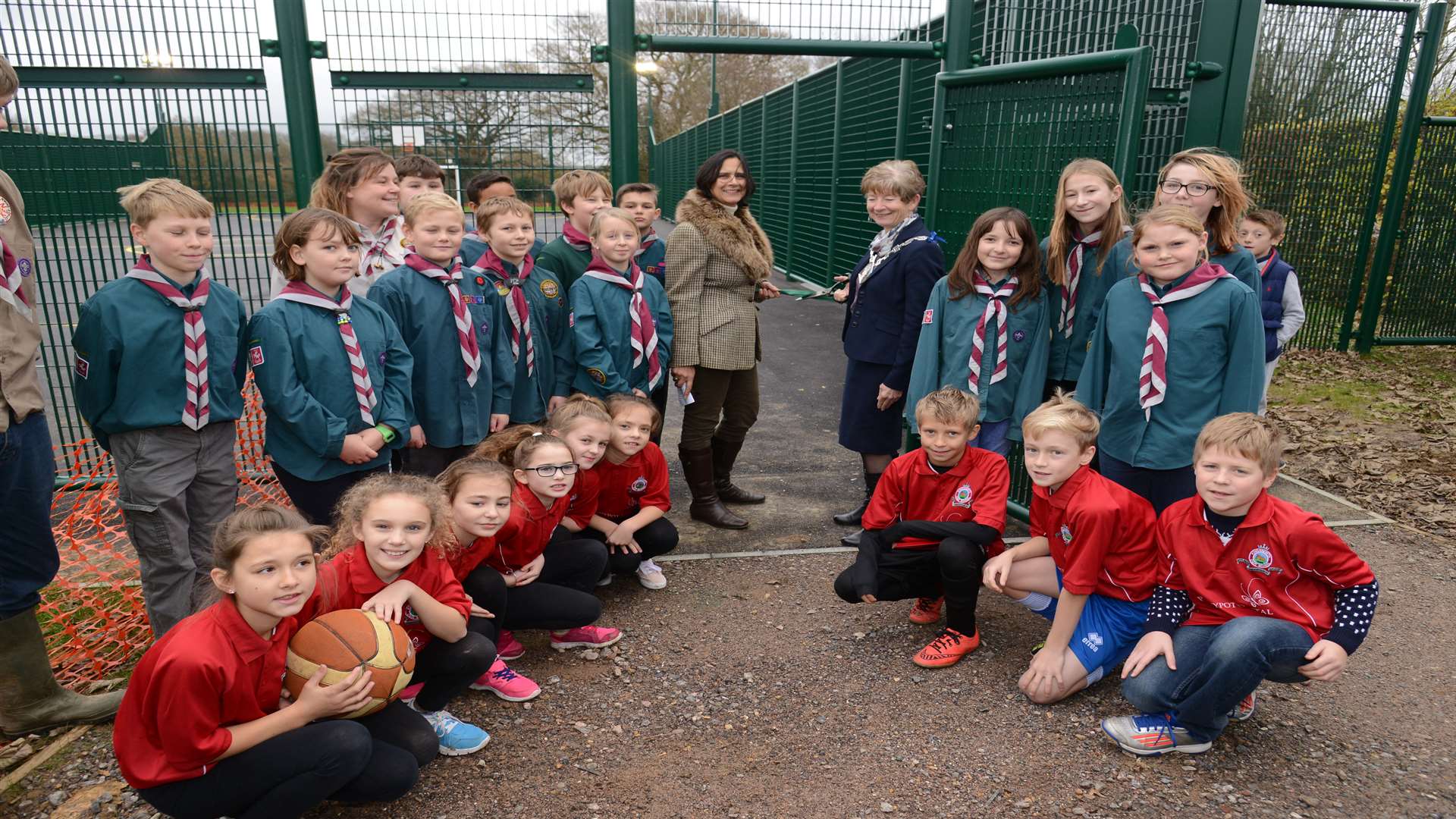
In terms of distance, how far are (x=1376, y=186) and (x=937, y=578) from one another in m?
8.46

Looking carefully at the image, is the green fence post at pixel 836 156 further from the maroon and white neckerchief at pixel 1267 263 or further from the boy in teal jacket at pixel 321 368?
the boy in teal jacket at pixel 321 368

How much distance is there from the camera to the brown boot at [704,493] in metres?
4.78

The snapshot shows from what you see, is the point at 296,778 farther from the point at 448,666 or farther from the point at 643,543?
the point at 643,543

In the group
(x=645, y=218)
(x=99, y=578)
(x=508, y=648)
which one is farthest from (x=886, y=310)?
(x=99, y=578)

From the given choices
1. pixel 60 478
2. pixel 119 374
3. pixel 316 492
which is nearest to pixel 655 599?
pixel 316 492

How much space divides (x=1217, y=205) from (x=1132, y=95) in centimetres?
64

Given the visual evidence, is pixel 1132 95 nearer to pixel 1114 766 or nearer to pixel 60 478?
pixel 1114 766

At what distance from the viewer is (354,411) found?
11.0 feet

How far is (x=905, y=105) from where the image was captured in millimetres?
8539

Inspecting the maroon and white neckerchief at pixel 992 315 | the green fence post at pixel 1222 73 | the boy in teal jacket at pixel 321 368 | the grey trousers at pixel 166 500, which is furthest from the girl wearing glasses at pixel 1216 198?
the grey trousers at pixel 166 500

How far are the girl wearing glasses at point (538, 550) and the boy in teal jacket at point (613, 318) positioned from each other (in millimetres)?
682

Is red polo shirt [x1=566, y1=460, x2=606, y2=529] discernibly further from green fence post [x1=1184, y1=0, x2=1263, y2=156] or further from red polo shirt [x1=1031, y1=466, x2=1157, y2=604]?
green fence post [x1=1184, y1=0, x2=1263, y2=156]

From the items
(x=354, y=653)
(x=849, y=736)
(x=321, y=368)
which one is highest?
(x=321, y=368)

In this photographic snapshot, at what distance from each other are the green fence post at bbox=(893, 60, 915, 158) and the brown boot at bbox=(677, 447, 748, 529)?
4924mm
